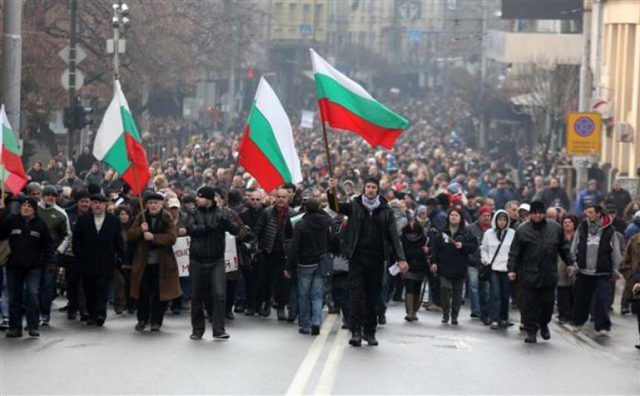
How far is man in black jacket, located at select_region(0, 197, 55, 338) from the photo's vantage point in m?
17.3

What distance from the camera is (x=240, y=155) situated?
18469mm

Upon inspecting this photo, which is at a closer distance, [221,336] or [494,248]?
[221,336]

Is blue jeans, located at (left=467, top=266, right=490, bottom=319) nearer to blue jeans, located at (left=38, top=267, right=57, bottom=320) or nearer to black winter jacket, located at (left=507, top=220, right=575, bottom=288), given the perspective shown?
black winter jacket, located at (left=507, top=220, right=575, bottom=288)

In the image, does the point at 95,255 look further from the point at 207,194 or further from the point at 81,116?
the point at 81,116

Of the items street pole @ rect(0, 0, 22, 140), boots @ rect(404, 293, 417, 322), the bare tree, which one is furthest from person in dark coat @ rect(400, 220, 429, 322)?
the bare tree

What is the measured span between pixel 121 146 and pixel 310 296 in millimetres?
2668

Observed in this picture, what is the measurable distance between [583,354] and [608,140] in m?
33.9

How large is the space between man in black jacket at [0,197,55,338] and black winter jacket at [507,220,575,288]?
5113 millimetres

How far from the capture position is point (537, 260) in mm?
18453

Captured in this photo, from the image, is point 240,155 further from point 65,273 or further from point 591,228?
point 591,228

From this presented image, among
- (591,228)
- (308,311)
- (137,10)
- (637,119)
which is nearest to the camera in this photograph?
(308,311)

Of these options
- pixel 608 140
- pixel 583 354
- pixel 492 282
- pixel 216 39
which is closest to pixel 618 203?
pixel 492 282

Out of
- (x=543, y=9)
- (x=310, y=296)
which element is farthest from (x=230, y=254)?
(x=543, y=9)

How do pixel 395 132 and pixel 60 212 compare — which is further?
pixel 60 212
